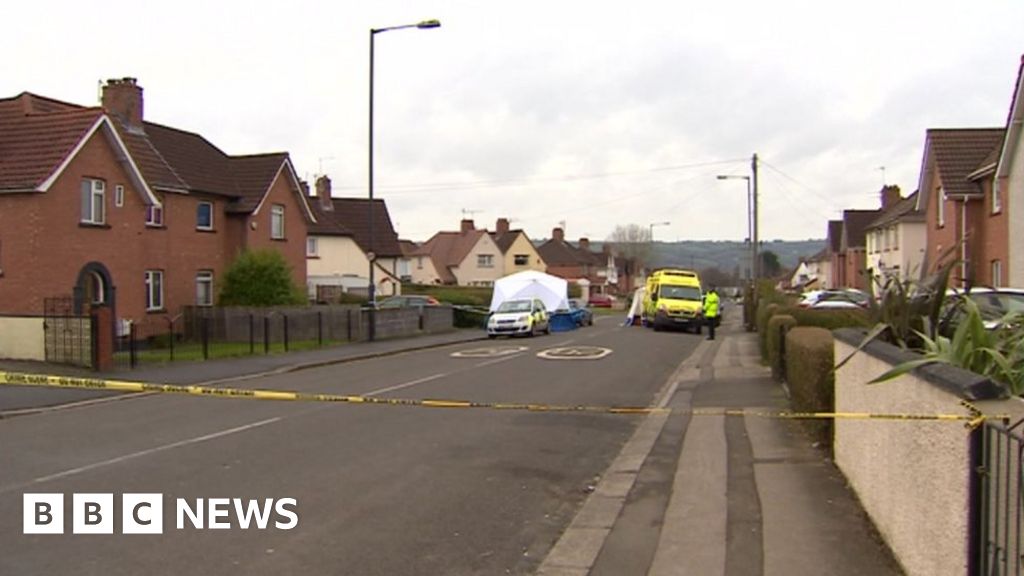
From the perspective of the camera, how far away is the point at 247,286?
110 ft

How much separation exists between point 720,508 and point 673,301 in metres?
33.9

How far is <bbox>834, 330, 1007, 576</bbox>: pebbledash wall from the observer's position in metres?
4.55

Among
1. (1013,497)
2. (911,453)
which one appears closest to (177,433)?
(911,453)

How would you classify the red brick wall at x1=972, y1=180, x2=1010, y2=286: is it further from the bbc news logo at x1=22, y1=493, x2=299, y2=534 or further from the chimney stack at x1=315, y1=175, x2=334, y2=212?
the chimney stack at x1=315, y1=175, x2=334, y2=212

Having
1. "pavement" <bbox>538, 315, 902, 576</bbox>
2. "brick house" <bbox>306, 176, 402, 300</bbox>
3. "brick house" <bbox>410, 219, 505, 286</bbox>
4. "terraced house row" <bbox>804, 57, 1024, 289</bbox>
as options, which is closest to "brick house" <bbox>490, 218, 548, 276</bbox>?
"brick house" <bbox>410, 219, 505, 286</bbox>

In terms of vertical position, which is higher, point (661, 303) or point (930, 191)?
point (930, 191)

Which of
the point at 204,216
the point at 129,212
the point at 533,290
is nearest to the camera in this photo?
the point at 129,212

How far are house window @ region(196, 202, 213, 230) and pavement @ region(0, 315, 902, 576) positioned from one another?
21.9 metres

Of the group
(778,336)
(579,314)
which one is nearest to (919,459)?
(778,336)

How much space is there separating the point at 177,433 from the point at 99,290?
18000mm

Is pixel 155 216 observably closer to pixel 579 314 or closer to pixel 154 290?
pixel 154 290

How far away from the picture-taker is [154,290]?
32.8 m

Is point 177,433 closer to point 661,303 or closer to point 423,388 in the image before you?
point 423,388

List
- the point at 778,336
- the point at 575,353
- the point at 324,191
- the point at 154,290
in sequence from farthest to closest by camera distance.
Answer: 1. the point at 324,191
2. the point at 154,290
3. the point at 575,353
4. the point at 778,336
